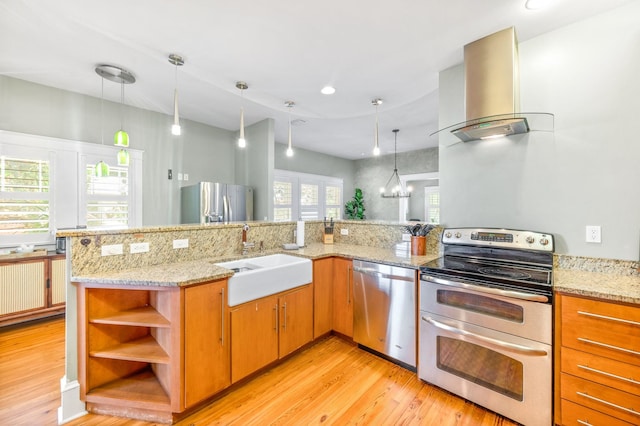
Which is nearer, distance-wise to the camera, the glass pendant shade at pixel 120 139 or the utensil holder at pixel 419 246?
the utensil holder at pixel 419 246

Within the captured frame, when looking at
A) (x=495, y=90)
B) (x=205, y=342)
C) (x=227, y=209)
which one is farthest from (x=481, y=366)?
(x=227, y=209)

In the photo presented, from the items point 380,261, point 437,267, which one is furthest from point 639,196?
point 380,261

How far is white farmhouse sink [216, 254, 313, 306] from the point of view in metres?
1.95

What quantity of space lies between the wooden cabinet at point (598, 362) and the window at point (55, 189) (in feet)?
15.4

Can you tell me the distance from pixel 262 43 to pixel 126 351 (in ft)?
8.20

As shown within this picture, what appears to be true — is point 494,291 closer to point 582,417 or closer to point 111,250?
point 582,417

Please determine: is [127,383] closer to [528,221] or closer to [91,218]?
[91,218]

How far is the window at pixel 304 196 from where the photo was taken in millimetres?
6129

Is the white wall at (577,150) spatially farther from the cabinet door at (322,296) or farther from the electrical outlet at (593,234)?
the cabinet door at (322,296)

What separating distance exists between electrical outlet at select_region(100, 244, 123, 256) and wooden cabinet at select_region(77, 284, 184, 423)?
0.24 metres

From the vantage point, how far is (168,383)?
176 centimetres

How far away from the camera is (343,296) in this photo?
2664 mm

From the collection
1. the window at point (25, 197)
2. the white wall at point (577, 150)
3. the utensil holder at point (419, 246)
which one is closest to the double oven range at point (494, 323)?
the white wall at point (577, 150)

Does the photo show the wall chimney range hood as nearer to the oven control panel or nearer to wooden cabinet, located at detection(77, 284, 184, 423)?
the oven control panel
